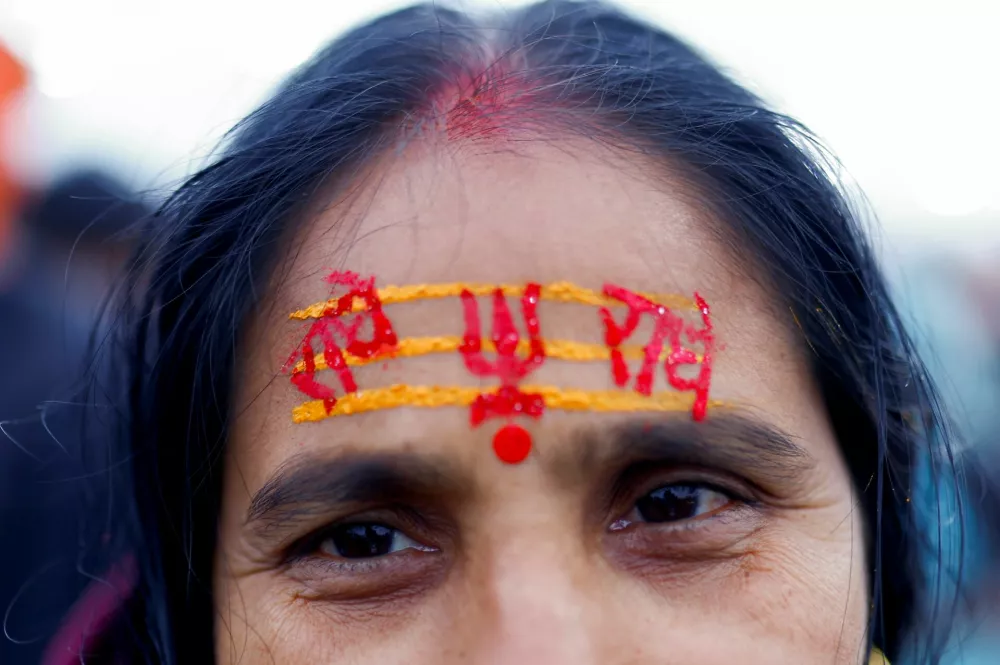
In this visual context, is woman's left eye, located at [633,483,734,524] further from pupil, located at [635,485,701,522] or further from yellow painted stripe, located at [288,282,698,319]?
yellow painted stripe, located at [288,282,698,319]

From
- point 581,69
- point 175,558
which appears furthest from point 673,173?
point 175,558

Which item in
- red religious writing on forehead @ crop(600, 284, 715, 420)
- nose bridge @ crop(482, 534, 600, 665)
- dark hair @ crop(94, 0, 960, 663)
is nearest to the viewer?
nose bridge @ crop(482, 534, 600, 665)

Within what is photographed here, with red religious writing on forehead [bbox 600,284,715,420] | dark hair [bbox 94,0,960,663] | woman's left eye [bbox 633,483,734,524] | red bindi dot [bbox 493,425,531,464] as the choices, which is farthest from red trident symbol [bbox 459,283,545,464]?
dark hair [bbox 94,0,960,663]

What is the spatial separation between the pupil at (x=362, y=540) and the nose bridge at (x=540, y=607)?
0.70 ft

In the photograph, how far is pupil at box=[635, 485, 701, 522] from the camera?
1209mm

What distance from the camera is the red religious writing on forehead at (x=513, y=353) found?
1.13 meters

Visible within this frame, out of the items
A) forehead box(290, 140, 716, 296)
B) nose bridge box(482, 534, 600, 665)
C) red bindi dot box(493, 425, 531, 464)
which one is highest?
forehead box(290, 140, 716, 296)

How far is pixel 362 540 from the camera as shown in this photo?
127 centimetres

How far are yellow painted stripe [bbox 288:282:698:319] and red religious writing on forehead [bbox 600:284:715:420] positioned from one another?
1 cm

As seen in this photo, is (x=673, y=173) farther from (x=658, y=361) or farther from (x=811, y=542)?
(x=811, y=542)

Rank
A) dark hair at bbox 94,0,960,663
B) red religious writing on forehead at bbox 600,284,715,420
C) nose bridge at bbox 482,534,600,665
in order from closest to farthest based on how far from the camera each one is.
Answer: nose bridge at bbox 482,534,600,665, red religious writing on forehead at bbox 600,284,715,420, dark hair at bbox 94,0,960,663

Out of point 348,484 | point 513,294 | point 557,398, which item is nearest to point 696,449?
point 557,398

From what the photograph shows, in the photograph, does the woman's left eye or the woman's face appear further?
the woman's left eye

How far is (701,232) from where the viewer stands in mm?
1266
